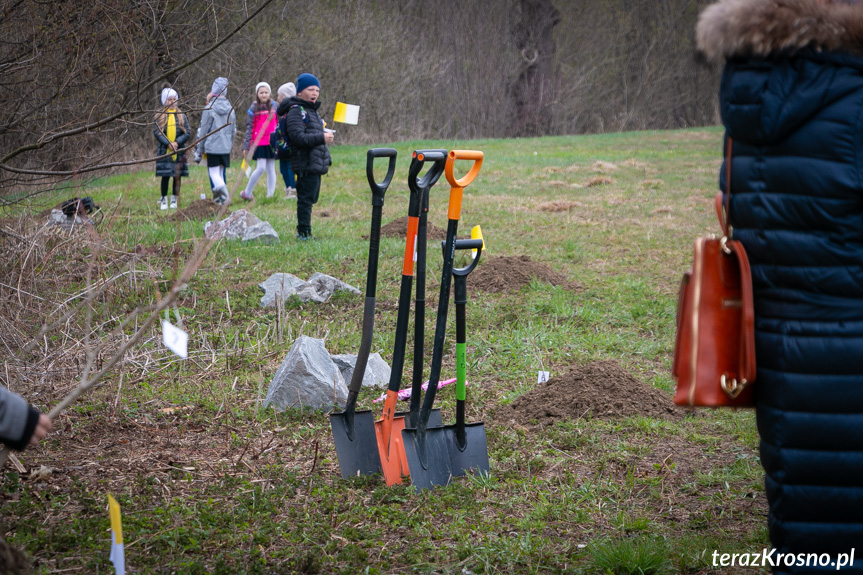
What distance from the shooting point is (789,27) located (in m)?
2.02

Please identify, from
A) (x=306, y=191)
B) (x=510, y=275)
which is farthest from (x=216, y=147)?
(x=510, y=275)

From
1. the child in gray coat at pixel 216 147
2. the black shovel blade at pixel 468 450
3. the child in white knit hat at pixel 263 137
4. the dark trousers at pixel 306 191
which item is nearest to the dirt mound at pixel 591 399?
the black shovel blade at pixel 468 450

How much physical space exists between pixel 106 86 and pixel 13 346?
1.50 metres

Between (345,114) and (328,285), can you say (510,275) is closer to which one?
(328,285)

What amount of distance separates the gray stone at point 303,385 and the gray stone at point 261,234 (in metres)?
4.50

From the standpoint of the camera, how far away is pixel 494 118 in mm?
26062

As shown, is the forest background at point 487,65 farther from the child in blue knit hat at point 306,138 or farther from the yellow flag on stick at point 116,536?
the yellow flag on stick at point 116,536

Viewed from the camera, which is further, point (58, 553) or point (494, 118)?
point (494, 118)

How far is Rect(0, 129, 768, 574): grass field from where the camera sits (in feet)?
9.64

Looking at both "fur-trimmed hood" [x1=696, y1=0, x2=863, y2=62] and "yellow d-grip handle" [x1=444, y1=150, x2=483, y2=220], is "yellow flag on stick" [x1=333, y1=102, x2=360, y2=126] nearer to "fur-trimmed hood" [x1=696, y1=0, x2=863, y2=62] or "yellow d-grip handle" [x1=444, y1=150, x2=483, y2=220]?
"yellow d-grip handle" [x1=444, y1=150, x2=483, y2=220]

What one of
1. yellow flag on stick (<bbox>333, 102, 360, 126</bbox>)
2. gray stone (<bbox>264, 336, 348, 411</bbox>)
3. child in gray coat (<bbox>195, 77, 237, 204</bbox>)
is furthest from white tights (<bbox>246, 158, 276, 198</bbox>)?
gray stone (<bbox>264, 336, 348, 411</bbox>)

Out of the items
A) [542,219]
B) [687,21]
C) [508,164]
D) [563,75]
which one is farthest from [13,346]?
[687,21]

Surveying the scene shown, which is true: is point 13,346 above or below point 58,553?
above

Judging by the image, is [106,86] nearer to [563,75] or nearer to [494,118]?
[494,118]
